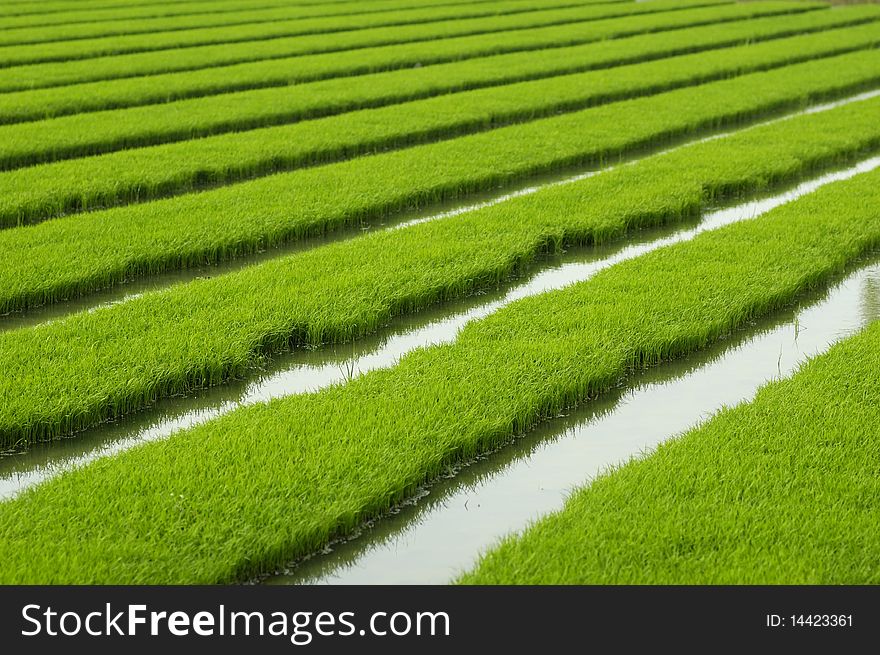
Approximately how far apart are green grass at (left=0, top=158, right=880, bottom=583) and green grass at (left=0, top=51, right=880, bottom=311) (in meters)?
2.58

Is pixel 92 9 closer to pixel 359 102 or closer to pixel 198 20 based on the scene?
pixel 198 20

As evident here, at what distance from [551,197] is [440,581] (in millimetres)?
5770

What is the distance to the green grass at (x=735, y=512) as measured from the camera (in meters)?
3.85

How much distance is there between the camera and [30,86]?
1529cm

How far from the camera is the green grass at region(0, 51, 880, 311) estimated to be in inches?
297

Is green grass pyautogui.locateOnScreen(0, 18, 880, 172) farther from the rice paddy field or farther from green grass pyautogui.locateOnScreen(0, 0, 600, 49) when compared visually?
green grass pyautogui.locateOnScreen(0, 0, 600, 49)

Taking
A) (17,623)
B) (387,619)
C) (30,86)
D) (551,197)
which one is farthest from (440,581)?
(30,86)

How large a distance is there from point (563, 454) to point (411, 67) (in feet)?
46.0

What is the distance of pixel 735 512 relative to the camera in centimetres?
425

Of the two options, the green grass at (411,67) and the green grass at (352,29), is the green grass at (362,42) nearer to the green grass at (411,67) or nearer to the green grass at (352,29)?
the green grass at (352,29)

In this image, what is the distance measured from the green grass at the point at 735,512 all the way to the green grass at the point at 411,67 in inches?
372

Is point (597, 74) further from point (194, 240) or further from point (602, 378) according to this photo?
point (602, 378)

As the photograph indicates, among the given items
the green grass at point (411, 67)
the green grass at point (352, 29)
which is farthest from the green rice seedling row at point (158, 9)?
the green grass at point (411, 67)

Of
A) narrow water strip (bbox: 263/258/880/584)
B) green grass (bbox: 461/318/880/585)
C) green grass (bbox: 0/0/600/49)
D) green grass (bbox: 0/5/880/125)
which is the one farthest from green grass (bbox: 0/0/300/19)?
green grass (bbox: 461/318/880/585)
